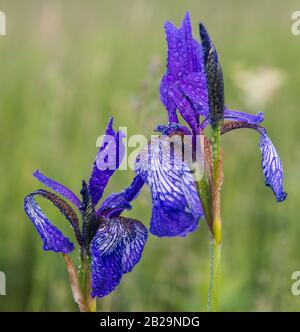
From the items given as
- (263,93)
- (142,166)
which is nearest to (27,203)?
(142,166)

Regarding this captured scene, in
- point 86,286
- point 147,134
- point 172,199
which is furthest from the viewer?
point 147,134

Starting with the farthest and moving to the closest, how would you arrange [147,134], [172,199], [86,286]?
1. [147,134]
2. [86,286]
3. [172,199]

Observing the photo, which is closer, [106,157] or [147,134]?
[106,157]

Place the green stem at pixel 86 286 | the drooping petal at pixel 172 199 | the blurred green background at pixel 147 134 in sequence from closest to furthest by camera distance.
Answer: the drooping petal at pixel 172 199
the green stem at pixel 86 286
the blurred green background at pixel 147 134

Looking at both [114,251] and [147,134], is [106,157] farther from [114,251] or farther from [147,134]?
[147,134]

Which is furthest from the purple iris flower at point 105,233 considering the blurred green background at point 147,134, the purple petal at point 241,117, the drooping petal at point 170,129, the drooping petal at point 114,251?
the blurred green background at point 147,134

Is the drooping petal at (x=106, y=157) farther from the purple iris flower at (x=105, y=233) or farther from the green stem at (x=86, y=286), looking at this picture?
the green stem at (x=86, y=286)

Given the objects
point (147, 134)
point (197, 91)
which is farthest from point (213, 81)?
point (147, 134)
